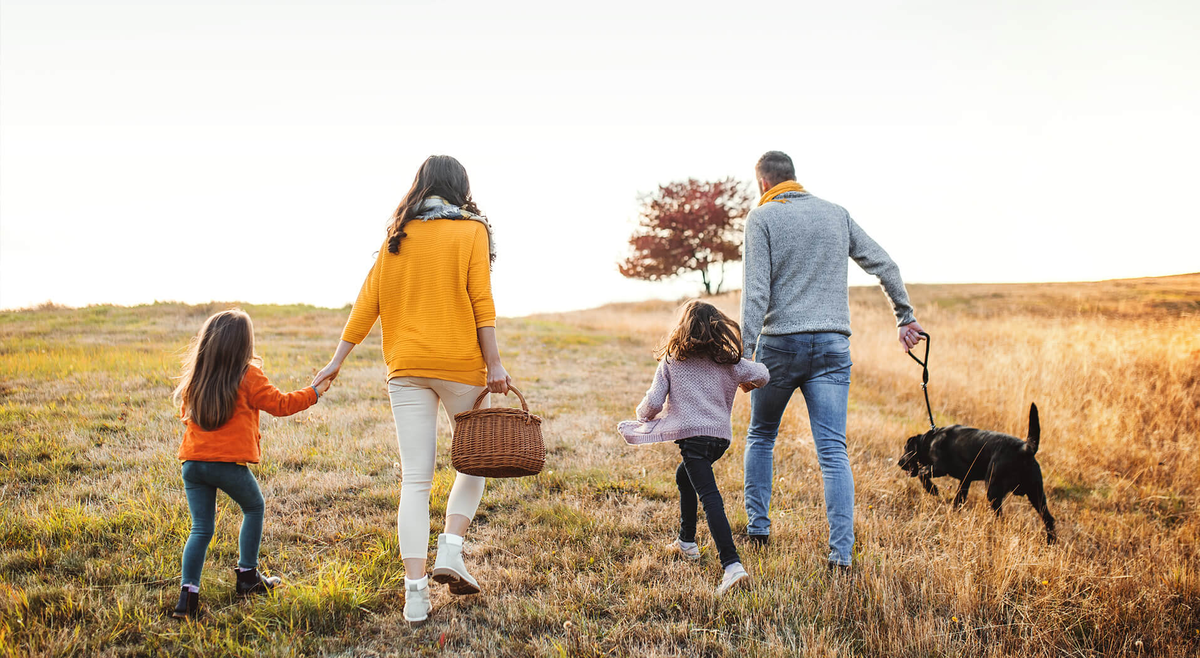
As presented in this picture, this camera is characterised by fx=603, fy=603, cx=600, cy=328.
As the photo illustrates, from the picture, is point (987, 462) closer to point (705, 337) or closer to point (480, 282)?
point (705, 337)

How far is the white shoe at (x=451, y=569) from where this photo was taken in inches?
123

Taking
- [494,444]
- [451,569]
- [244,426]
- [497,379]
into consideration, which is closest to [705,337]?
[497,379]

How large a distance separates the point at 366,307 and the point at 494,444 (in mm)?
1074

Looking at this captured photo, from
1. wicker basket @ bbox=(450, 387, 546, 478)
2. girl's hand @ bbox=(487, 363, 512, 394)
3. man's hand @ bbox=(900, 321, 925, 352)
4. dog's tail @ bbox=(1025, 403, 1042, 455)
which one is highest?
man's hand @ bbox=(900, 321, 925, 352)

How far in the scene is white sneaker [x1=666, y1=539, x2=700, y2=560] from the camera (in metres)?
3.90

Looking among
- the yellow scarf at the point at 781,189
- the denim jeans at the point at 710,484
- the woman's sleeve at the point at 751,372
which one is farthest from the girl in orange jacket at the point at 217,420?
the yellow scarf at the point at 781,189

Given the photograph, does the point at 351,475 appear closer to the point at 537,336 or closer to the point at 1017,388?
the point at 1017,388

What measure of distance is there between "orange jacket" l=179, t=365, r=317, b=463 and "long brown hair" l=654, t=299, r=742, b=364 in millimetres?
2028

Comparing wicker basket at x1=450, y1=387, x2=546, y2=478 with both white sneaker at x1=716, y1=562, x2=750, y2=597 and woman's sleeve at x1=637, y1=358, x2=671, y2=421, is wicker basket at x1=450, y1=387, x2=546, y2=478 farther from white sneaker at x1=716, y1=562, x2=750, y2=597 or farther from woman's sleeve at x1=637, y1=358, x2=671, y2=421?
white sneaker at x1=716, y1=562, x2=750, y2=597

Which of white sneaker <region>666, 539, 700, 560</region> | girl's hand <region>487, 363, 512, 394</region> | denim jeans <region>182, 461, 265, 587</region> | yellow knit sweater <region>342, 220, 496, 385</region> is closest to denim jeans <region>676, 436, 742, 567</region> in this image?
white sneaker <region>666, 539, 700, 560</region>

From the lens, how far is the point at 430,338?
3086 mm

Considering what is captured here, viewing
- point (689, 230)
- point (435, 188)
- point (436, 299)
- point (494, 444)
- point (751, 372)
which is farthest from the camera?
point (689, 230)

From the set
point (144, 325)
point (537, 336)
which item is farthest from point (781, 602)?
point (144, 325)

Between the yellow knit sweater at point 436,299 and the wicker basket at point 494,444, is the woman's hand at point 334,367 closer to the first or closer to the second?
the yellow knit sweater at point 436,299
